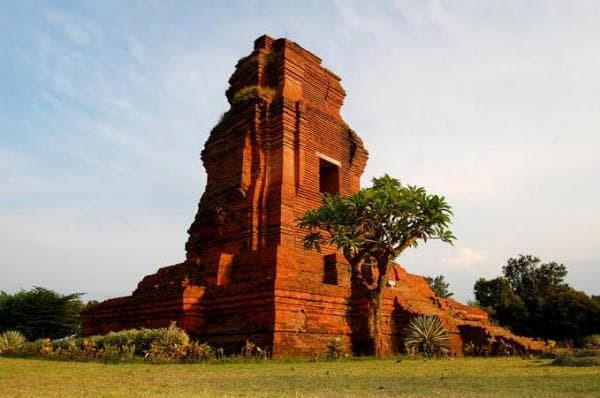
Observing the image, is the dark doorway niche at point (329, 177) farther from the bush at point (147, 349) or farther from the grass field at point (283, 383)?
the grass field at point (283, 383)

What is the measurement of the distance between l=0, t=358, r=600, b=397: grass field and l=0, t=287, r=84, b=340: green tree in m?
19.5

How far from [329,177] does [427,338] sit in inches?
302

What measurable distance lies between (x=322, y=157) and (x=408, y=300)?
5896 millimetres

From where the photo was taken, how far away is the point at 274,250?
518 inches

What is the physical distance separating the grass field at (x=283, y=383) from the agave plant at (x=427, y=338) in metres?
4.62

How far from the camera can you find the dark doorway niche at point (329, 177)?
18359mm

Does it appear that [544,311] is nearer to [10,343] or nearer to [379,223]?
[379,223]

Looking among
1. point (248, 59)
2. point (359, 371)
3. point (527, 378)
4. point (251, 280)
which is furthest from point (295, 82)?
point (527, 378)

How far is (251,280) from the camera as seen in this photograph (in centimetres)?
1304

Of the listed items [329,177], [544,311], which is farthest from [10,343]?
[544,311]

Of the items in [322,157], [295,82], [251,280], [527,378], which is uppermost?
[295,82]

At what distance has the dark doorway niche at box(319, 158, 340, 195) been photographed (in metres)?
18.4

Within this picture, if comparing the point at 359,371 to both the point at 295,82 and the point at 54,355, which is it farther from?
the point at 295,82

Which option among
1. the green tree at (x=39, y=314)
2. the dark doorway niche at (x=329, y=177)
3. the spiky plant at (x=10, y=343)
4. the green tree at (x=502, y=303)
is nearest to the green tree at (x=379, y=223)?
the dark doorway niche at (x=329, y=177)
